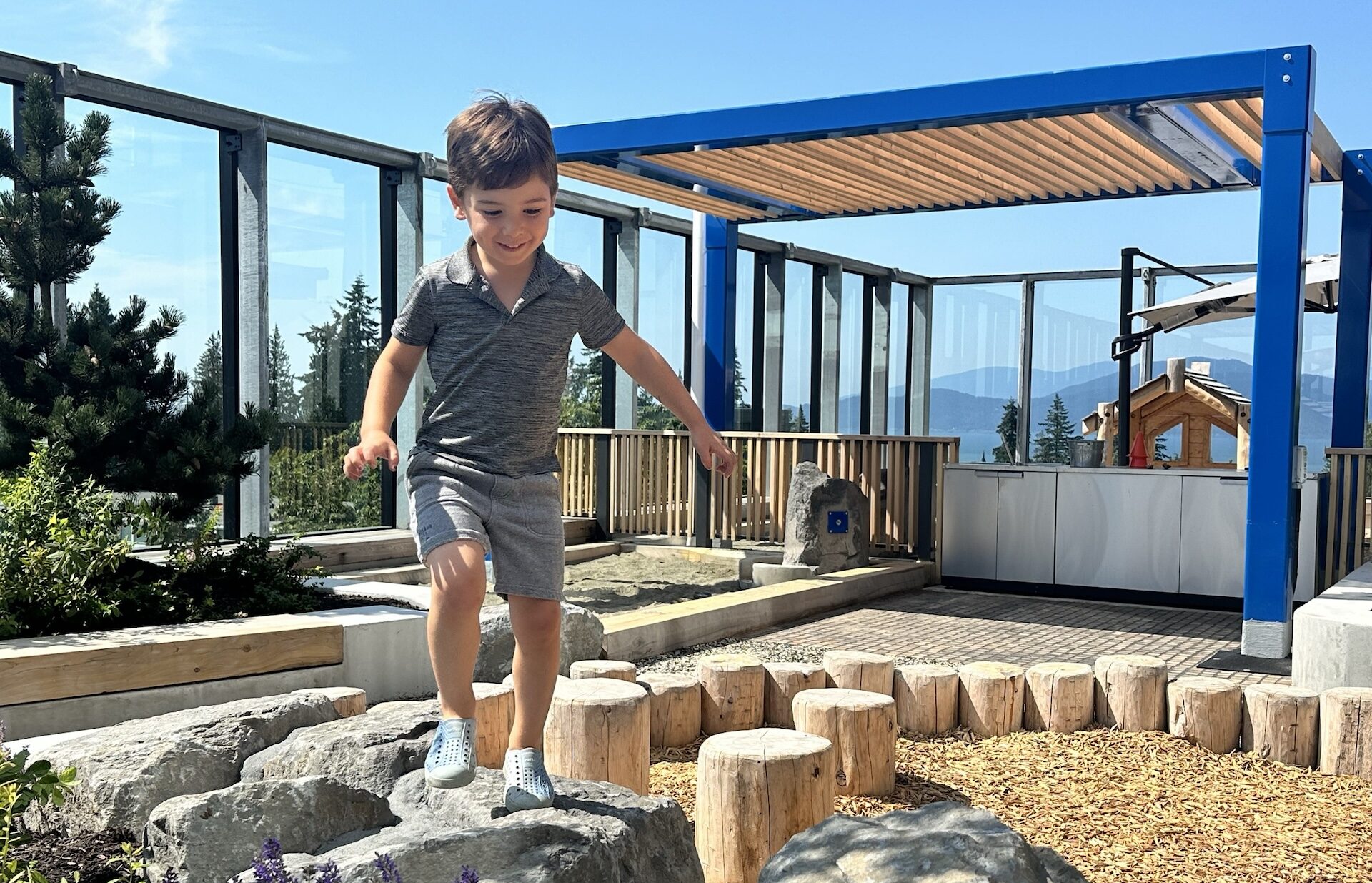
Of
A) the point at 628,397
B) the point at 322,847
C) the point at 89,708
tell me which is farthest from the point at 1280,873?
the point at 628,397

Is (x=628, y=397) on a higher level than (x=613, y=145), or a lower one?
lower

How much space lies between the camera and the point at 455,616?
2844 mm

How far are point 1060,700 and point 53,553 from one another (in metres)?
4.17

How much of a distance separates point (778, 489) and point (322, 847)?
8730 millimetres

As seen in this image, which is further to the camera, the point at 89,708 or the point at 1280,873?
the point at 89,708

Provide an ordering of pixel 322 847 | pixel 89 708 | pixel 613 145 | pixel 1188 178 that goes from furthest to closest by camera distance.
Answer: pixel 1188 178, pixel 613 145, pixel 89 708, pixel 322 847

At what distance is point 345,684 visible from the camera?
5543mm

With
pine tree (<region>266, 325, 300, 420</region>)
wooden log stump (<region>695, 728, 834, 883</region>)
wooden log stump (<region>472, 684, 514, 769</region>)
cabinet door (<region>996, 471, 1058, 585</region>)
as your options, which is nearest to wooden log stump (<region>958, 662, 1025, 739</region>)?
wooden log stump (<region>695, 728, 834, 883</region>)

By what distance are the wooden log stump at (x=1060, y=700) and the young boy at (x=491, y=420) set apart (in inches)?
105

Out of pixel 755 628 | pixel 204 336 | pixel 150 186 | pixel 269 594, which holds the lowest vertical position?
pixel 755 628

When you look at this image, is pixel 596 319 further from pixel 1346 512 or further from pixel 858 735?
pixel 1346 512

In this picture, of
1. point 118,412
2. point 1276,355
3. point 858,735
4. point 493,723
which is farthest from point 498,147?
point 1276,355

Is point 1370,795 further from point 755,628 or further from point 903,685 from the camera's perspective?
point 755,628

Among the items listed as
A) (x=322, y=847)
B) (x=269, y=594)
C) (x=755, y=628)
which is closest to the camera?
(x=322, y=847)
